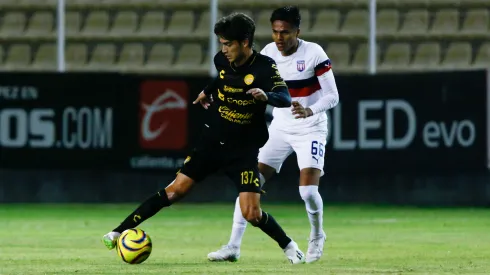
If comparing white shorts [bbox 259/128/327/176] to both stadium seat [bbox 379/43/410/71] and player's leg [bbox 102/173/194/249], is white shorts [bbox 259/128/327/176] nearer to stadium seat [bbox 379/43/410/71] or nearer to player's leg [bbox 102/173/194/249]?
player's leg [bbox 102/173/194/249]

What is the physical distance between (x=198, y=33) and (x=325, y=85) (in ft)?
32.9

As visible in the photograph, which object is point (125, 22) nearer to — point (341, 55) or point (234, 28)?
point (341, 55)

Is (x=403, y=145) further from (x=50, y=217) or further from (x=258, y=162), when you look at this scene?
(x=258, y=162)

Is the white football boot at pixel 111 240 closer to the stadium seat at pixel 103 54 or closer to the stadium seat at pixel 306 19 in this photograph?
the stadium seat at pixel 306 19

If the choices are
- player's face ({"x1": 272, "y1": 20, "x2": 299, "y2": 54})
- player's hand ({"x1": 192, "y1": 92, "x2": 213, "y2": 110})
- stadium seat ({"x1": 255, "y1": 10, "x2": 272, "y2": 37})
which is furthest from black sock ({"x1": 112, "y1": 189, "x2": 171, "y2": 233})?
stadium seat ({"x1": 255, "y1": 10, "x2": 272, "y2": 37})

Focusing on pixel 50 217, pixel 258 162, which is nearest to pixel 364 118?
pixel 50 217

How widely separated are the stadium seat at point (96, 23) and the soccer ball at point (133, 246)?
36.8ft

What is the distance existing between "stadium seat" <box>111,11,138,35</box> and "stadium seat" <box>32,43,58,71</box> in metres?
0.99

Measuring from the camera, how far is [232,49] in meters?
9.53

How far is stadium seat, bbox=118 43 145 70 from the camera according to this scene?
67.0 ft

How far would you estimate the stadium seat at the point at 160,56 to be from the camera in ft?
66.6

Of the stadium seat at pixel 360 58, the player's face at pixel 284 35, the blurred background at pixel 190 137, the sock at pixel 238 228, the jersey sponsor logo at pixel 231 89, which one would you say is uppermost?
the player's face at pixel 284 35

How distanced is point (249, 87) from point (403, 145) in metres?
7.85

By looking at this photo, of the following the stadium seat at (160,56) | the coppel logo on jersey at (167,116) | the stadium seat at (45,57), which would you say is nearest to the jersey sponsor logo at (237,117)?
the coppel logo on jersey at (167,116)
